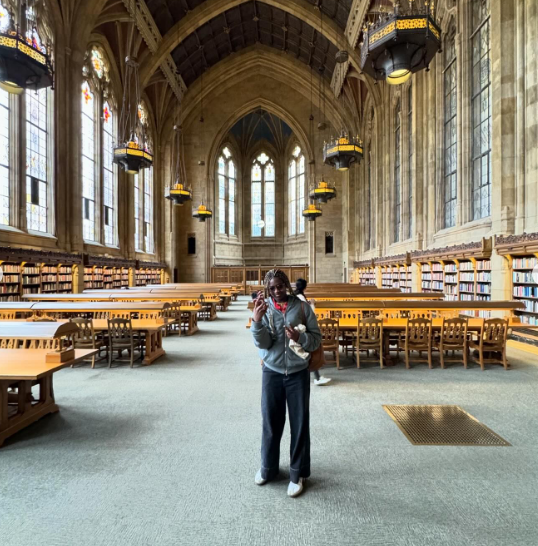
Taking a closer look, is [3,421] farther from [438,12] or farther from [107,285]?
[438,12]

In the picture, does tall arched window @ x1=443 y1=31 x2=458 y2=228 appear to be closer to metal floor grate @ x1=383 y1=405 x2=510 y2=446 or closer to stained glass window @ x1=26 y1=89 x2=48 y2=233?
metal floor grate @ x1=383 y1=405 x2=510 y2=446

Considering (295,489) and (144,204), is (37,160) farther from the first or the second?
(295,489)

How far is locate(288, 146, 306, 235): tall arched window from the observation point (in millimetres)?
29797

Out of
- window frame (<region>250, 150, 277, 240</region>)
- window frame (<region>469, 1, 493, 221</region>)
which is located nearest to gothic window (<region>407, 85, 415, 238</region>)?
window frame (<region>469, 1, 493, 221</region>)

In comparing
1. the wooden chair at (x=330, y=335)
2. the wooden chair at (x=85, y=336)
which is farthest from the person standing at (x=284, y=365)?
the wooden chair at (x=85, y=336)

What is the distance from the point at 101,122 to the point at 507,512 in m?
19.4

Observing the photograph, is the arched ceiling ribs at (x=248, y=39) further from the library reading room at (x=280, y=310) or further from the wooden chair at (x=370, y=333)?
the wooden chair at (x=370, y=333)

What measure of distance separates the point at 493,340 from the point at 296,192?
2549cm

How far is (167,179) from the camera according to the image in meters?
25.5

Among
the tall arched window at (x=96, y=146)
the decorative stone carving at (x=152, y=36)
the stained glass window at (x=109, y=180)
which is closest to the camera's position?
the tall arched window at (x=96, y=146)

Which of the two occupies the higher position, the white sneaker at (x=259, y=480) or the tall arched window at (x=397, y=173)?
the tall arched window at (x=397, y=173)

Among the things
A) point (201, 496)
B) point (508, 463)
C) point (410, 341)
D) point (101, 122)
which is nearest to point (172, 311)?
point (410, 341)

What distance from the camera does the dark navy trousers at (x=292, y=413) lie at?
2490 millimetres

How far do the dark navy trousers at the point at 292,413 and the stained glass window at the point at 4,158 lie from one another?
40.3ft
